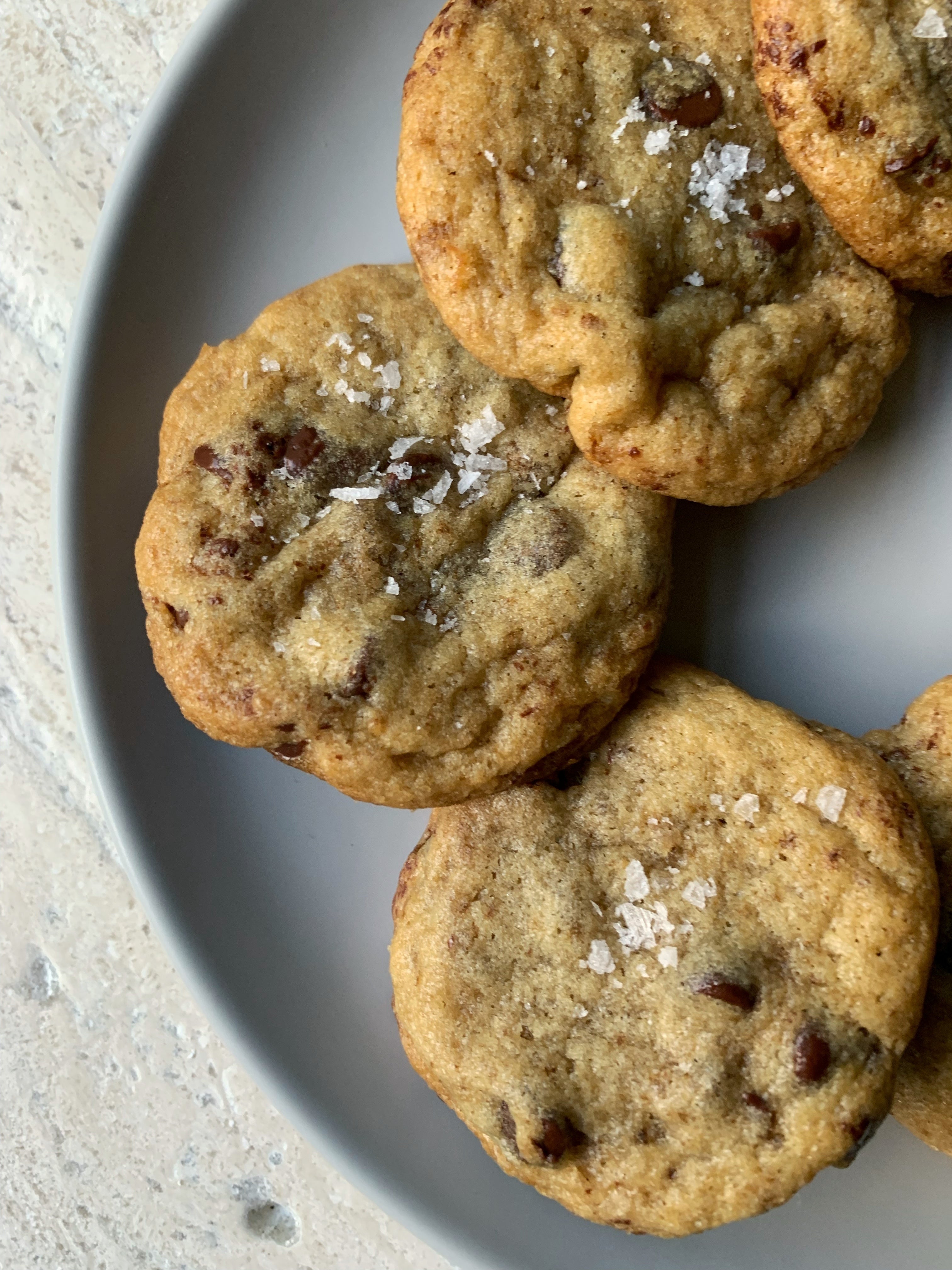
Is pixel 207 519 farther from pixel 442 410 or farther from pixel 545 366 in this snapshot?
pixel 545 366

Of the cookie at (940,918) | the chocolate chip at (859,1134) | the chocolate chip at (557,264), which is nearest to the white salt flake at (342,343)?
the chocolate chip at (557,264)

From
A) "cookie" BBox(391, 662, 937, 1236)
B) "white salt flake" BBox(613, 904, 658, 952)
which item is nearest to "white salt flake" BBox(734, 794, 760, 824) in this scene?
"cookie" BBox(391, 662, 937, 1236)

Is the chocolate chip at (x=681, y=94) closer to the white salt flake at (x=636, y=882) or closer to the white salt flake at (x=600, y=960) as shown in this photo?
the white salt flake at (x=636, y=882)

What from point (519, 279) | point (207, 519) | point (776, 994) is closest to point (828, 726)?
point (776, 994)

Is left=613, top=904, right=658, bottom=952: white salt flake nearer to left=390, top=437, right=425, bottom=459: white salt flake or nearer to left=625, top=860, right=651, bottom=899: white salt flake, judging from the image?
left=625, top=860, right=651, bottom=899: white salt flake

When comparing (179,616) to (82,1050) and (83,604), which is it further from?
(82,1050)

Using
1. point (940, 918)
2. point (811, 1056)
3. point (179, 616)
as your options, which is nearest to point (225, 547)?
point (179, 616)
